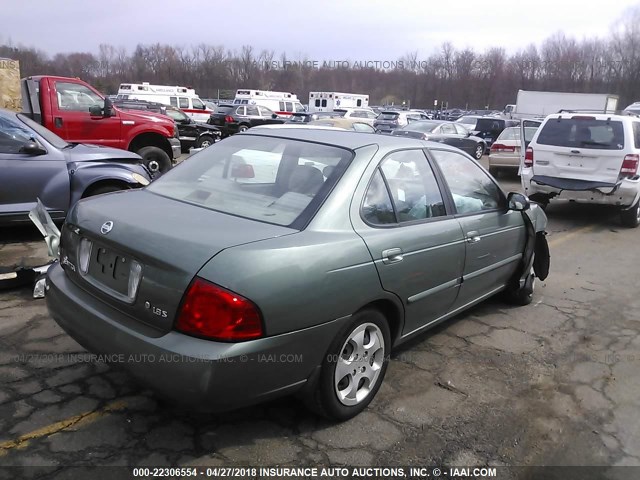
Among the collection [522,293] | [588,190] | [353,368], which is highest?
[588,190]

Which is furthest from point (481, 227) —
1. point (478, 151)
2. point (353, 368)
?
point (478, 151)

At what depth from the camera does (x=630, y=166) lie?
26.9 feet

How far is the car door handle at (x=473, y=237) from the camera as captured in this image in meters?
3.75

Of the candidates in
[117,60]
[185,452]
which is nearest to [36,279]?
[185,452]

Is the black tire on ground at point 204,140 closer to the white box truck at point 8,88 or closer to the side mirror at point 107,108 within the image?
the white box truck at point 8,88

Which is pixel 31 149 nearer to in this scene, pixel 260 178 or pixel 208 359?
pixel 260 178

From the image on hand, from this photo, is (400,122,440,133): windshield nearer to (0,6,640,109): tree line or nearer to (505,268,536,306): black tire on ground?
(505,268,536,306): black tire on ground

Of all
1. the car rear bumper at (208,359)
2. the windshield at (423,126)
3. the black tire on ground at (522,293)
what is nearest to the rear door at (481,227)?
the black tire on ground at (522,293)

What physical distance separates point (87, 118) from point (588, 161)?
28.2ft

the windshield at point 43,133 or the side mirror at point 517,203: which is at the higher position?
the windshield at point 43,133

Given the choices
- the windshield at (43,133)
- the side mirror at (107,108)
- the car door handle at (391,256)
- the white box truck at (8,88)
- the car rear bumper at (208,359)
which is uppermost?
the white box truck at (8,88)

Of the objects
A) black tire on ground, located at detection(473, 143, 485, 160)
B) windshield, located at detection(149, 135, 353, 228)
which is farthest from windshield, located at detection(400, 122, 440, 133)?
windshield, located at detection(149, 135, 353, 228)

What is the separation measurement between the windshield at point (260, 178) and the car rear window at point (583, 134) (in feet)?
22.5

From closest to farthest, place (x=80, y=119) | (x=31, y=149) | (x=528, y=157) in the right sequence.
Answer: (x=31, y=149), (x=528, y=157), (x=80, y=119)
